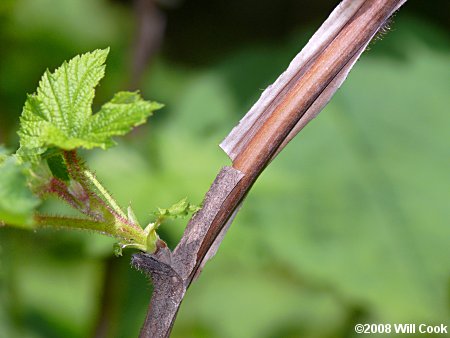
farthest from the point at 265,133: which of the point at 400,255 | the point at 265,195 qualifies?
the point at 400,255

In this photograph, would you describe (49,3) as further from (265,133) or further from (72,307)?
(265,133)

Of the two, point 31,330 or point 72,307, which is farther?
point 72,307

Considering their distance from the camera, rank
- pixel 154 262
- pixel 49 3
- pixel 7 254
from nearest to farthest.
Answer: pixel 154 262 < pixel 7 254 < pixel 49 3

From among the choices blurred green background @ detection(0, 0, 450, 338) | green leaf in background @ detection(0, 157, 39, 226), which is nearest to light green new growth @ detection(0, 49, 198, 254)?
green leaf in background @ detection(0, 157, 39, 226)

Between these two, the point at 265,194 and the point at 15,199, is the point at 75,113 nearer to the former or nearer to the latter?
the point at 15,199

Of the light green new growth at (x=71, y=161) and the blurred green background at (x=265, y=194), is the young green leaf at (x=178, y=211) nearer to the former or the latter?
the light green new growth at (x=71, y=161)

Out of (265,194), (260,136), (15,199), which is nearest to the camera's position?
(15,199)

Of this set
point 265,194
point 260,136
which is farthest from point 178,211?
point 265,194
